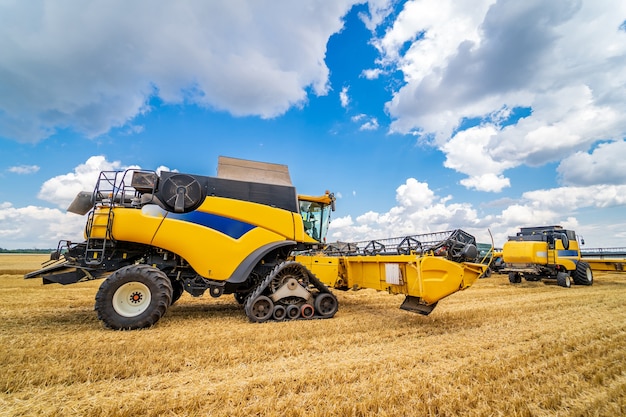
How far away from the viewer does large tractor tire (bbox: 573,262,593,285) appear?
12.6m

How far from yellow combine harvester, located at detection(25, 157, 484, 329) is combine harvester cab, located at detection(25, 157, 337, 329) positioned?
2 centimetres

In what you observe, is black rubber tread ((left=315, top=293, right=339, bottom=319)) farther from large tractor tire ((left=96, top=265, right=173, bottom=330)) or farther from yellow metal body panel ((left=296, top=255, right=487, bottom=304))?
large tractor tire ((left=96, top=265, right=173, bottom=330))

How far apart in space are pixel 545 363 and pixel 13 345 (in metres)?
6.30

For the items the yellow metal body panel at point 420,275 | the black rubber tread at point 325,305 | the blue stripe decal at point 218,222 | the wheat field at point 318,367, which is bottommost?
the wheat field at point 318,367

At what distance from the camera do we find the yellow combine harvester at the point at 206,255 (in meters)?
5.18

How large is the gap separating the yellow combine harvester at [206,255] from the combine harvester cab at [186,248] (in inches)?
0.7

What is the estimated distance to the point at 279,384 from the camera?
9.27 ft

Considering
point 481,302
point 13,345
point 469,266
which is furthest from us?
point 481,302

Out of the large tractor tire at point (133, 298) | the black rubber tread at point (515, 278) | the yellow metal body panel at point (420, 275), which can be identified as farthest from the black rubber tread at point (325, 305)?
the black rubber tread at point (515, 278)

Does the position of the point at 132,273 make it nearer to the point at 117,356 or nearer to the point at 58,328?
the point at 58,328

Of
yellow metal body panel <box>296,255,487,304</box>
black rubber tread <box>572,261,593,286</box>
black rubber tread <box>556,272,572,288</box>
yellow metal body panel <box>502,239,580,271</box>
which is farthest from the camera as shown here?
black rubber tread <box>572,261,593,286</box>

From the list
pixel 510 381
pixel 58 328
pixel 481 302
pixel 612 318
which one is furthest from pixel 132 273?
pixel 612 318

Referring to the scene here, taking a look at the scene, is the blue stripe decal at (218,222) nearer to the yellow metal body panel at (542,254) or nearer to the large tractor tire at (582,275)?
the yellow metal body panel at (542,254)

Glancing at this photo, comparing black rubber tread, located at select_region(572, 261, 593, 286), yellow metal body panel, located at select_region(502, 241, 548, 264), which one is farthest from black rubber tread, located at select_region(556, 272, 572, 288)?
black rubber tread, located at select_region(572, 261, 593, 286)
